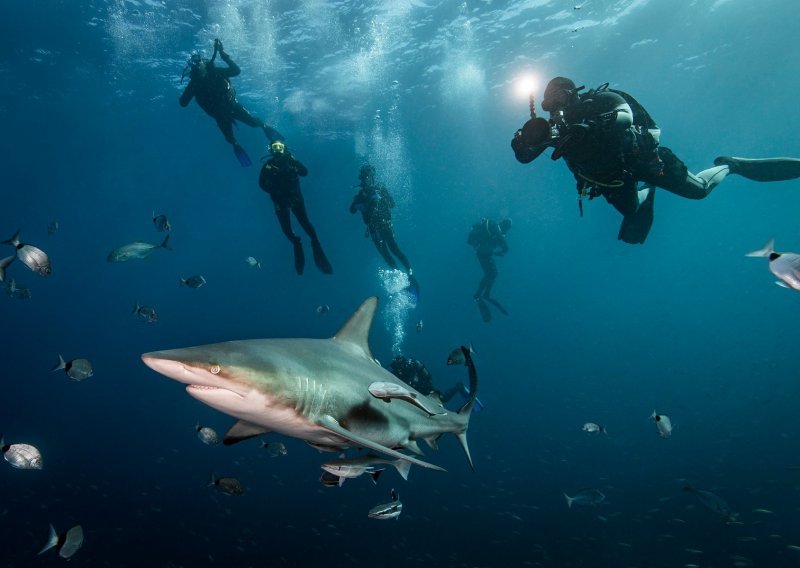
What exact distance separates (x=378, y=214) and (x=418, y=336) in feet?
193

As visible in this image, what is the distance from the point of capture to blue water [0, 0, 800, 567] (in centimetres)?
1223

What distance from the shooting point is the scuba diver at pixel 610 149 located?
19.0ft

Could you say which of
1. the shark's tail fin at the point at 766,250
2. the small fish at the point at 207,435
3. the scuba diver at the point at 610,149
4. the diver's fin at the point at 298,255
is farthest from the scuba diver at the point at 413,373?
the shark's tail fin at the point at 766,250

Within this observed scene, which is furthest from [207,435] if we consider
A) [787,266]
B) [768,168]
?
[768,168]

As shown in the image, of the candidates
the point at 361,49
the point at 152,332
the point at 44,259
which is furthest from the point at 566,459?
the point at 152,332

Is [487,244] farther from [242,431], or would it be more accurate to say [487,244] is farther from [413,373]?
[242,431]

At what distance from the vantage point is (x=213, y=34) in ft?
82.9

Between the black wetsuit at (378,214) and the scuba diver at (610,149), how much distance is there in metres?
10.0

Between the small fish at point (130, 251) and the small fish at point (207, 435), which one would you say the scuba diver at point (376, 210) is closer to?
the small fish at point (130, 251)

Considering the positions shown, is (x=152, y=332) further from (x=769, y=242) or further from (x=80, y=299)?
(x=769, y=242)

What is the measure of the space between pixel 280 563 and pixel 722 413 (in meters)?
23.4

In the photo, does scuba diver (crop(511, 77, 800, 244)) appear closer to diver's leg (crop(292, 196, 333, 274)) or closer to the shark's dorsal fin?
the shark's dorsal fin

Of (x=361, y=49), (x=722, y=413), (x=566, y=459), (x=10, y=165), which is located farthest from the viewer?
(x=10, y=165)

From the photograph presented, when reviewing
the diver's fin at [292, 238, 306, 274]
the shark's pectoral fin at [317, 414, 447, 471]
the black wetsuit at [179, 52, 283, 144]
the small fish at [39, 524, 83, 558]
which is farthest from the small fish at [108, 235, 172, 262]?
the shark's pectoral fin at [317, 414, 447, 471]
